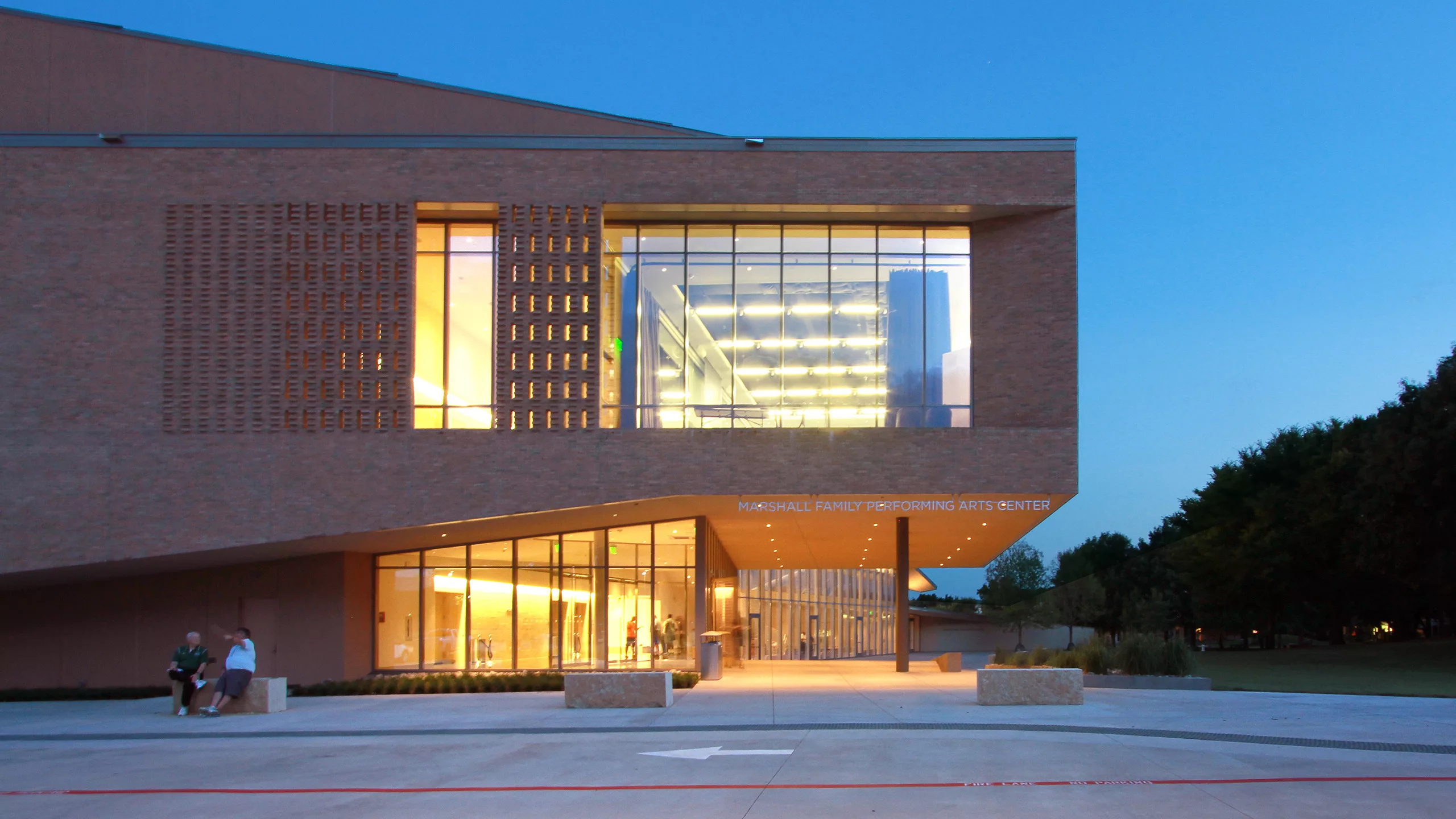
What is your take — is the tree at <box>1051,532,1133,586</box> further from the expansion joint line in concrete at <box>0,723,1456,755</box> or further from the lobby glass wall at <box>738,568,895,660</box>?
the expansion joint line in concrete at <box>0,723,1456,755</box>

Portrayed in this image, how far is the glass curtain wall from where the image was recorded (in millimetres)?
26906

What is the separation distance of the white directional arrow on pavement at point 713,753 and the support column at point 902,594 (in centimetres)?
1568

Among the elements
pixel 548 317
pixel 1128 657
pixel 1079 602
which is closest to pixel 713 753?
pixel 1128 657

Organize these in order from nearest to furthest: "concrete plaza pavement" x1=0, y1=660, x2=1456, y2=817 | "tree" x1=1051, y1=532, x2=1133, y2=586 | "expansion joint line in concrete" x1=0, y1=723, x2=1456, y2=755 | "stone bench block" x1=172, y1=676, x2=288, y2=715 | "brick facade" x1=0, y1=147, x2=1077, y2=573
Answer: "concrete plaza pavement" x1=0, y1=660, x2=1456, y2=817 → "expansion joint line in concrete" x1=0, y1=723, x2=1456, y2=755 → "stone bench block" x1=172, y1=676, x2=288, y2=715 → "brick facade" x1=0, y1=147, x2=1077, y2=573 → "tree" x1=1051, y1=532, x2=1133, y2=586

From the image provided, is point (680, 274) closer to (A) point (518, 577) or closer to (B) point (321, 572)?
(A) point (518, 577)

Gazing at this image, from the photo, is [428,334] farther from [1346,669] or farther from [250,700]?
[1346,669]

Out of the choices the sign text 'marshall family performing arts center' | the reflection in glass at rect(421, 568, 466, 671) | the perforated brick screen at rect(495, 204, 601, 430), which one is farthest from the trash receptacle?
the perforated brick screen at rect(495, 204, 601, 430)

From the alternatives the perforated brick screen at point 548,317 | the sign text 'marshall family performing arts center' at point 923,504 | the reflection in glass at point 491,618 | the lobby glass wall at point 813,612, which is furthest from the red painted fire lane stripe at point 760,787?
the lobby glass wall at point 813,612

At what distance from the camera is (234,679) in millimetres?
19953

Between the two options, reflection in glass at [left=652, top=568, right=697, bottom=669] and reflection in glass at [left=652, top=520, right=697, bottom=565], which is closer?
reflection in glass at [left=652, top=568, right=697, bottom=669]

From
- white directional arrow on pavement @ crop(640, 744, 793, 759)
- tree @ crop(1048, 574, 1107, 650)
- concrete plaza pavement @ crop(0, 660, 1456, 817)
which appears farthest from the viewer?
tree @ crop(1048, 574, 1107, 650)

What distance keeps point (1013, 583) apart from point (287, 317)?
67662 millimetres

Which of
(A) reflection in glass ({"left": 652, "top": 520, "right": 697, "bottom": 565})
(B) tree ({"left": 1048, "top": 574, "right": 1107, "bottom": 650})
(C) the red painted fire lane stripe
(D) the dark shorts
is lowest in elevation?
(B) tree ({"left": 1048, "top": 574, "right": 1107, "bottom": 650})

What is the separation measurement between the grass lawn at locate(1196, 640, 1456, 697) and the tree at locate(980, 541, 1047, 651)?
94.2ft
